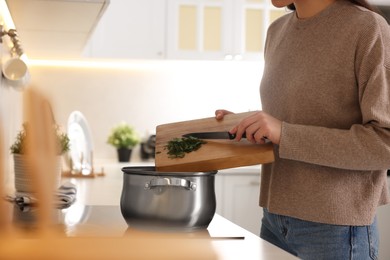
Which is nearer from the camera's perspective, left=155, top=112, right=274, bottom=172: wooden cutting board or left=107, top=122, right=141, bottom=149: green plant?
left=155, top=112, right=274, bottom=172: wooden cutting board

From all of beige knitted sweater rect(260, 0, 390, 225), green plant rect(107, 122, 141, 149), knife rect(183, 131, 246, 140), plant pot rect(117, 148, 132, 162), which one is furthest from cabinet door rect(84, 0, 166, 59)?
knife rect(183, 131, 246, 140)

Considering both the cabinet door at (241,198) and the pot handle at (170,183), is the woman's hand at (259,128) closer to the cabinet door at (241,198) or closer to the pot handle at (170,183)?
the pot handle at (170,183)

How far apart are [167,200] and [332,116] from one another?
480 millimetres

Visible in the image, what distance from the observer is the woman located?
129 cm

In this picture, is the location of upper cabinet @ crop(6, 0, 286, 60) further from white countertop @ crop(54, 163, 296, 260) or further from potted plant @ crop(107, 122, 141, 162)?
white countertop @ crop(54, 163, 296, 260)

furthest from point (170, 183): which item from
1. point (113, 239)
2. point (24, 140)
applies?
point (24, 140)

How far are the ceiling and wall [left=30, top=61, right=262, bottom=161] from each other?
969 mm

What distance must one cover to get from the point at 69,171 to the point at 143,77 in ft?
4.32

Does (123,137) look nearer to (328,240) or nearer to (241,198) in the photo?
(241,198)

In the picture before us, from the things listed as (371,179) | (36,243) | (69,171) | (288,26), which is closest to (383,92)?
(371,179)

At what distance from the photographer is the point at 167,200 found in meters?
1.11

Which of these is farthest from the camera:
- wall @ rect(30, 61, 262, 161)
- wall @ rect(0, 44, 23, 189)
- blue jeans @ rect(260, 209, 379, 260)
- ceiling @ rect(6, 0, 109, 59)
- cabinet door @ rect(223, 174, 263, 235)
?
wall @ rect(30, 61, 262, 161)

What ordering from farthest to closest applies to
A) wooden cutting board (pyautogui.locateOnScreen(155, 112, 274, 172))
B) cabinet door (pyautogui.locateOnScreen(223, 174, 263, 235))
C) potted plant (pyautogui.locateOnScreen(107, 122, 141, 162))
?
potted plant (pyautogui.locateOnScreen(107, 122, 141, 162))
cabinet door (pyautogui.locateOnScreen(223, 174, 263, 235))
wooden cutting board (pyautogui.locateOnScreen(155, 112, 274, 172))

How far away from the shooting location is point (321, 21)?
1441 millimetres
